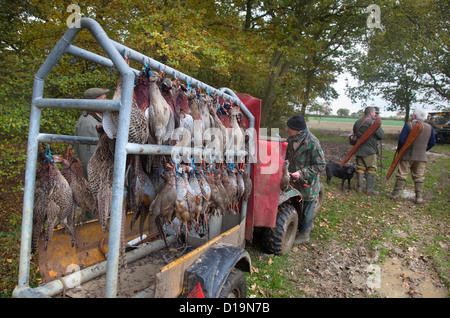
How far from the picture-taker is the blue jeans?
470 cm

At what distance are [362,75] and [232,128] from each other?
2129 centimetres

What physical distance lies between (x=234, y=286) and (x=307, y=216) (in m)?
2.60

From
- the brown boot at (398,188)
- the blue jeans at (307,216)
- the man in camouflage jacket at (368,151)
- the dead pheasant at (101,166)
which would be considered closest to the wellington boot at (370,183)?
the man in camouflage jacket at (368,151)

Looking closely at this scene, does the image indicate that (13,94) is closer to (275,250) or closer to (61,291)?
(61,291)

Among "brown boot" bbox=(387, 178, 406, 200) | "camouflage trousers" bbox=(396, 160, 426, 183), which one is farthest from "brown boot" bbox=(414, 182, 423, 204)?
"brown boot" bbox=(387, 178, 406, 200)

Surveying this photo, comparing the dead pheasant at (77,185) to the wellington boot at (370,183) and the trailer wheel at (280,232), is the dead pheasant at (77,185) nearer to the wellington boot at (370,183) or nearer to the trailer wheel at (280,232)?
the trailer wheel at (280,232)

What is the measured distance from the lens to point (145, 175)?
228 cm

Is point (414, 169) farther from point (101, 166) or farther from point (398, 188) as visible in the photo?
point (101, 166)

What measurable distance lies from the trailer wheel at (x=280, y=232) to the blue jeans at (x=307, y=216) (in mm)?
388

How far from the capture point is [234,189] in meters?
2.95

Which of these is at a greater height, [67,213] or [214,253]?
[67,213]

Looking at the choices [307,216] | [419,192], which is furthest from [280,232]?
[419,192]

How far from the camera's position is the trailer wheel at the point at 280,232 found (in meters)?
4.15

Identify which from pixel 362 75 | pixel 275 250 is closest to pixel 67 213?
pixel 275 250
